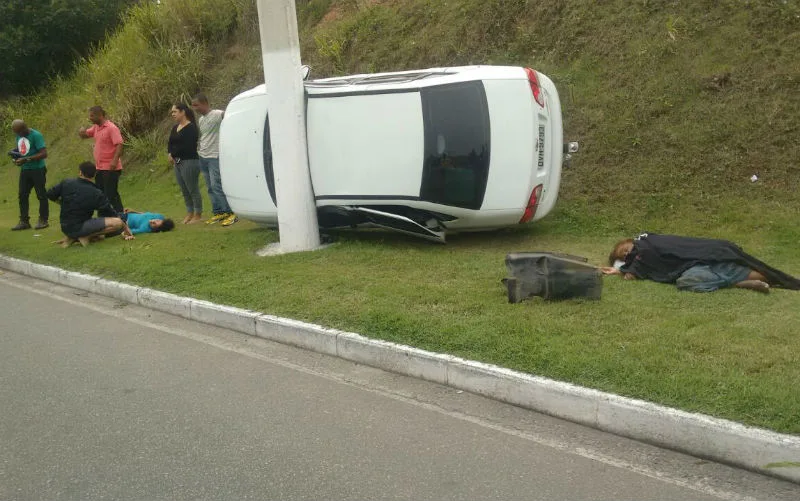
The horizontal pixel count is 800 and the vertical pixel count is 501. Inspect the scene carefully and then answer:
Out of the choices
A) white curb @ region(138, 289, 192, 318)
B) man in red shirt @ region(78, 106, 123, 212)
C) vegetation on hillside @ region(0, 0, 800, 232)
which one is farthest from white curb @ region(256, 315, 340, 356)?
man in red shirt @ region(78, 106, 123, 212)

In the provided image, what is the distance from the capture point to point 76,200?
9.48 m

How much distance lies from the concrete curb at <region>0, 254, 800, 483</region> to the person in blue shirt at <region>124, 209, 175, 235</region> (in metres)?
4.21

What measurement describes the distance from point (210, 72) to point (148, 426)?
1482 centimetres

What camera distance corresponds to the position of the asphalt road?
342 centimetres

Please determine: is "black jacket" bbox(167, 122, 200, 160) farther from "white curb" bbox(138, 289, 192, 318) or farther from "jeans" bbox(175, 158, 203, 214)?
"white curb" bbox(138, 289, 192, 318)

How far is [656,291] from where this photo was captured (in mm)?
5820

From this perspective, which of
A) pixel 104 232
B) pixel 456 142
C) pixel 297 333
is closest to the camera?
pixel 297 333

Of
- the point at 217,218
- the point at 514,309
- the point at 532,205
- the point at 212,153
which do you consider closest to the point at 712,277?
the point at 514,309

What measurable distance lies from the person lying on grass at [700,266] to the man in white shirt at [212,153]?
629 cm

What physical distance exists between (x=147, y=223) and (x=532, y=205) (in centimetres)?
580

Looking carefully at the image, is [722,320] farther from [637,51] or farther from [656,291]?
[637,51]

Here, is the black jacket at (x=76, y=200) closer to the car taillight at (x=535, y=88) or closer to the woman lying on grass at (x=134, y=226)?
the woman lying on grass at (x=134, y=226)

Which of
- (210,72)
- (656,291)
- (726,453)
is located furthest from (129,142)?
(726,453)

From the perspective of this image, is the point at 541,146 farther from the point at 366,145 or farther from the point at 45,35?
the point at 45,35
